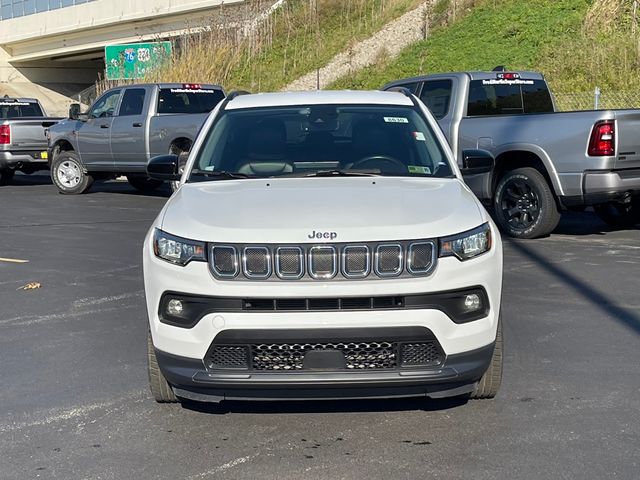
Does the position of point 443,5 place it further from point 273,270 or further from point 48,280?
point 273,270

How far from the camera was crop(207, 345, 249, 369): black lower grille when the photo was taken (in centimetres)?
484

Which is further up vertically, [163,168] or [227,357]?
[163,168]

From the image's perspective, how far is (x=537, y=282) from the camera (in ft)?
30.7

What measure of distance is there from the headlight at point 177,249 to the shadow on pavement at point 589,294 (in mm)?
3724

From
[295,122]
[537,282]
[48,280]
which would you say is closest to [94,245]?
[48,280]

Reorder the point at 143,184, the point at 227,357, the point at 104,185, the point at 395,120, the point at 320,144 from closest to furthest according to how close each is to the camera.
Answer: the point at 227,357 → the point at 320,144 → the point at 395,120 → the point at 143,184 → the point at 104,185

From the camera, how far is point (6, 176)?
74.7 feet

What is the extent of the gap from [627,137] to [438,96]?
9.34ft

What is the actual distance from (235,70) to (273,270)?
28459 millimetres

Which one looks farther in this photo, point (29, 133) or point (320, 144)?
point (29, 133)

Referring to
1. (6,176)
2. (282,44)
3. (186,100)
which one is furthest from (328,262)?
(282,44)

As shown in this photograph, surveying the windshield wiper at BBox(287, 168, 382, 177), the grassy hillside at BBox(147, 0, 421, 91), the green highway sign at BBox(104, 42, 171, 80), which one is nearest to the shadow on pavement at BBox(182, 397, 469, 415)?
the windshield wiper at BBox(287, 168, 382, 177)

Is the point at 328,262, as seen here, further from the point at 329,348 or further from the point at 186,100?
the point at 186,100

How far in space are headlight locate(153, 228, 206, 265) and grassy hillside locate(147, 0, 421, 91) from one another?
24.7 m
